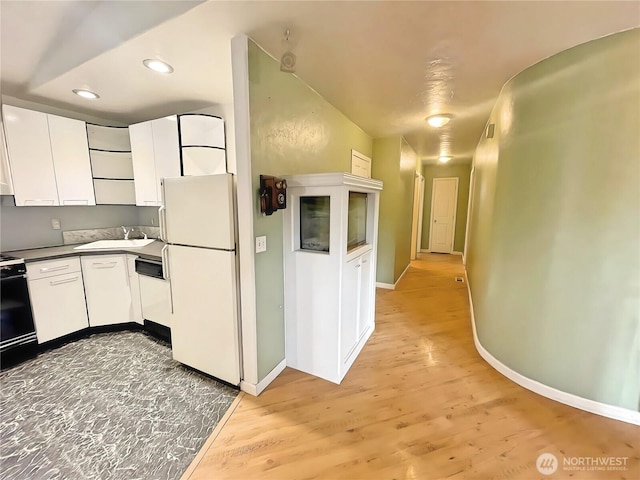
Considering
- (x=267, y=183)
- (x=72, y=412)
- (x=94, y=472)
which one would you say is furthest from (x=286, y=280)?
(x=72, y=412)

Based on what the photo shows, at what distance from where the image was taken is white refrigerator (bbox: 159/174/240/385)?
6.04ft

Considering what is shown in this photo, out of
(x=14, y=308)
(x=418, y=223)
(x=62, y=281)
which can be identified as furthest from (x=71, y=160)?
(x=418, y=223)

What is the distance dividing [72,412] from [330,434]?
1.79 metres

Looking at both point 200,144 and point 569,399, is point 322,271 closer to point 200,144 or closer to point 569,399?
point 200,144

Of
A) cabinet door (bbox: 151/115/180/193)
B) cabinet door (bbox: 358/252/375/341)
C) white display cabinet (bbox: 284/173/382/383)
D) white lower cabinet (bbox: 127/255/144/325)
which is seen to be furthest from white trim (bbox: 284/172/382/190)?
white lower cabinet (bbox: 127/255/144/325)

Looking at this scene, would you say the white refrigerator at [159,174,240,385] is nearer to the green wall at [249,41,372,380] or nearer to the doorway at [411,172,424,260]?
the green wall at [249,41,372,380]

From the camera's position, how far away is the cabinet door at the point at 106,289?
2.68 metres

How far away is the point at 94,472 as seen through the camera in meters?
1.39

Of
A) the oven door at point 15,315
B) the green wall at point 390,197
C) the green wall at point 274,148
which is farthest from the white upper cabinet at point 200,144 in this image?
the green wall at point 390,197

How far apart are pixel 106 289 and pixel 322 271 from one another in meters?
2.45

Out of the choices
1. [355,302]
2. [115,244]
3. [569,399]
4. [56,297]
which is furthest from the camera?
[115,244]

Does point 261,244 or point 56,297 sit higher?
point 261,244

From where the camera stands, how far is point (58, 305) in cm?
250

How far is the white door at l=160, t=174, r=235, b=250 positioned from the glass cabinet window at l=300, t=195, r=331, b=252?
0.61 metres
